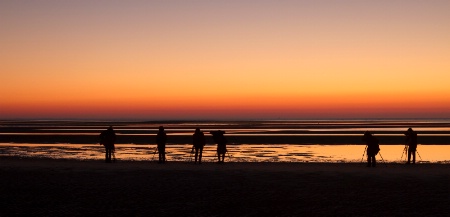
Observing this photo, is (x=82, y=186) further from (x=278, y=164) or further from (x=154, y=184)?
(x=278, y=164)

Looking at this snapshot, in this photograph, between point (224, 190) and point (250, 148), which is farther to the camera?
point (250, 148)

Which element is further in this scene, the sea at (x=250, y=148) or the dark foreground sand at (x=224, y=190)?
the sea at (x=250, y=148)

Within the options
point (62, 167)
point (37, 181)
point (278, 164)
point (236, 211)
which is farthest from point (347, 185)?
point (62, 167)

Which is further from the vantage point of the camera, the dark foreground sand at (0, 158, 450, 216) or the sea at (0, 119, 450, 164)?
the sea at (0, 119, 450, 164)

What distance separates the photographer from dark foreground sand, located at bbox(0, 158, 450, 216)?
48.2ft

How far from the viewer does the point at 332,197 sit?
55.6 feet

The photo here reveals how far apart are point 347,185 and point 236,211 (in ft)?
22.6

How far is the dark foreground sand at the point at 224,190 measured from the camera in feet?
48.2

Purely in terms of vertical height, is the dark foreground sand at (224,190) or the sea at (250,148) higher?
the dark foreground sand at (224,190)

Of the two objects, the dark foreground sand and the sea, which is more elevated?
the dark foreground sand

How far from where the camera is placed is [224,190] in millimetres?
18734

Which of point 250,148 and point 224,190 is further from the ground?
point 224,190

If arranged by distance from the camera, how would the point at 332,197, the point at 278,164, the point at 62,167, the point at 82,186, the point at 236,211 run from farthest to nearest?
the point at 278,164 → the point at 62,167 → the point at 82,186 → the point at 332,197 → the point at 236,211

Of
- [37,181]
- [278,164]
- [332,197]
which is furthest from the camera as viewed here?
[278,164]
